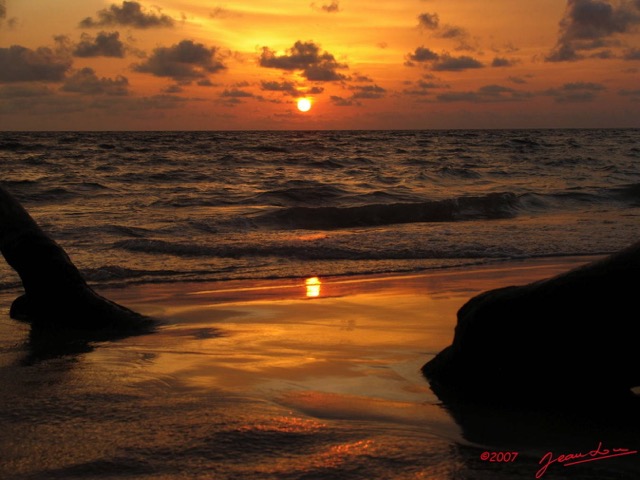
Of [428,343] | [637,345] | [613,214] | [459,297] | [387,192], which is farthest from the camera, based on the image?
[387,192]

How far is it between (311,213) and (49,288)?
37.1 feet

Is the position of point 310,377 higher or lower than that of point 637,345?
lower

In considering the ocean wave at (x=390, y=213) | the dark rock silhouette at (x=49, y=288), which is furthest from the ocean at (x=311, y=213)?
the dark rock silhouette at (x=49, y=288)

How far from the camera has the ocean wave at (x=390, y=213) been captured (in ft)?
53.4

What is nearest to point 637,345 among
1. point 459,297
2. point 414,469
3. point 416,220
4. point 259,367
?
point 414,469

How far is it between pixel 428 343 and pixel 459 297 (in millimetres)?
2080

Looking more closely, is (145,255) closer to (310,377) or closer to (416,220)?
(310,377)

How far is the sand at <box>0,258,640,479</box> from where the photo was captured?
2.97 metres

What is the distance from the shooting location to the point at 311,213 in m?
17.0

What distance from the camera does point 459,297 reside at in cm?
718

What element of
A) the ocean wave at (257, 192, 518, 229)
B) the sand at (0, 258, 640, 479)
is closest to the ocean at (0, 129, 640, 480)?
the sand at (0, 258, 640, 479)
